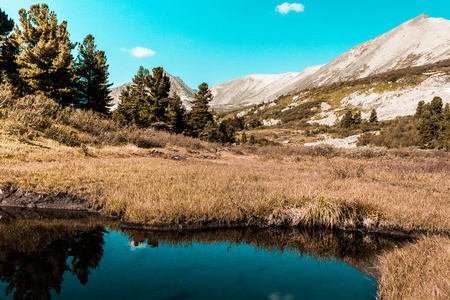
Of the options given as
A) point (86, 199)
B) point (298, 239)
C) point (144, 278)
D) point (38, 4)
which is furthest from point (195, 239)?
point (38, 4)

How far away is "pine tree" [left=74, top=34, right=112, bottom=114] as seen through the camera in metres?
34.3

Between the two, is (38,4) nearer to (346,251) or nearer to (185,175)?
(185,175)

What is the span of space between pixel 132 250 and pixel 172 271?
1.36 metres

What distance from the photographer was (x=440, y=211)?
22.4ft

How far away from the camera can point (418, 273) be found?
395cm

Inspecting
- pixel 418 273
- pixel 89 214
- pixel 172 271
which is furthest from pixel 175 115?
pixel 418 273

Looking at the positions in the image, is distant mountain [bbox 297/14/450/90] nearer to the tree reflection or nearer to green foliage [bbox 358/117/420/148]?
green foliage [bbox 358/117/420/148]

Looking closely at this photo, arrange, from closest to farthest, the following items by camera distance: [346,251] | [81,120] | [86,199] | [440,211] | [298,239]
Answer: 1. [346,251]
2. [298,239]
3. [440,211]
4. [86,199]
5. [81,120]

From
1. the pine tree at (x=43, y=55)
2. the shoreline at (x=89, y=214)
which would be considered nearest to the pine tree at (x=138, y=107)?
the pine tree at (x=43, y=55)

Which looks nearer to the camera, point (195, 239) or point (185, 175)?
point (195, 239)

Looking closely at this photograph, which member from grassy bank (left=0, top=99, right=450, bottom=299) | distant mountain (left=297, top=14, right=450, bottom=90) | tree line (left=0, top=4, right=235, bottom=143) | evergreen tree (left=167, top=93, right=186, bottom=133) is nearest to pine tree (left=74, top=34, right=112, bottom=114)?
tree line (left=0, top=4, right=235, bottom=143)

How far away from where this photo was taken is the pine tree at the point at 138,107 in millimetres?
38116

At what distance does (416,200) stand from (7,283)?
10856 mm

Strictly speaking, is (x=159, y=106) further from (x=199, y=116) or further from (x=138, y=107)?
(x=138, y=107)
